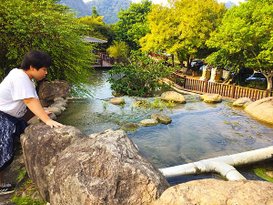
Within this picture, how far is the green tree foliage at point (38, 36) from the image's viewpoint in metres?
7.71

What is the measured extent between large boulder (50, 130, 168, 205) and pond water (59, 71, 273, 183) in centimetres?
425

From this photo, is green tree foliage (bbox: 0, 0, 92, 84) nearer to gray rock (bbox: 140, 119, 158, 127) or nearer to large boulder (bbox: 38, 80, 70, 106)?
large boulder (bbox: 38, 80, 70, 106)

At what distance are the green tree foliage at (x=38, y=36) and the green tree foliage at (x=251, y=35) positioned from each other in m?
12.5

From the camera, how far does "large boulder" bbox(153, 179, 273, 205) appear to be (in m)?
2.51

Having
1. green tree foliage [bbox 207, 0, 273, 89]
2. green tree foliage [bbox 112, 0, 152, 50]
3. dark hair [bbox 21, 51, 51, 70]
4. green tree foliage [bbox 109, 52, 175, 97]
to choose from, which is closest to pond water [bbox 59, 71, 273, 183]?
dark hair [bbox 21, 51, 51, 70]

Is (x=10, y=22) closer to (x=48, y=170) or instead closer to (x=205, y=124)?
(x=48, y=170)

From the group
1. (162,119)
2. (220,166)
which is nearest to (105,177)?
(220,166)

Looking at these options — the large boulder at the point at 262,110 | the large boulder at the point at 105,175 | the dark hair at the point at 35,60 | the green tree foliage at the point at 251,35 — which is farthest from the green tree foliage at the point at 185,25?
the large boulder at the point at 105,175

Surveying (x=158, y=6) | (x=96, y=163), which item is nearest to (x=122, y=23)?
(x=158, y=6)

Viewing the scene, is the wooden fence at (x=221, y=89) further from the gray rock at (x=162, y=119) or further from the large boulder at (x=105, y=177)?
the large boulder at (x=105, y=177)

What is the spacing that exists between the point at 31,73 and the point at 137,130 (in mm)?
6020

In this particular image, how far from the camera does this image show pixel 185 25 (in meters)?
24.6

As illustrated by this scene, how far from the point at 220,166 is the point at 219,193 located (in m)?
4.21

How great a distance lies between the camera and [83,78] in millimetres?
10617
